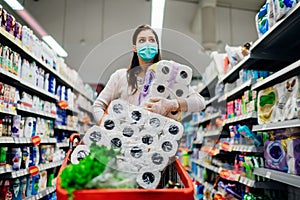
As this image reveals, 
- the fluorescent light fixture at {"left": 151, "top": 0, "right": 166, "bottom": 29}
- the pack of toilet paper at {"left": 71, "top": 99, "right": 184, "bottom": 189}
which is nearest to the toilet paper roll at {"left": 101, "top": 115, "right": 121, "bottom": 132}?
the pack of toilet paper at {"left": 71, "top": 99, "right": 184, "bottom": 189}

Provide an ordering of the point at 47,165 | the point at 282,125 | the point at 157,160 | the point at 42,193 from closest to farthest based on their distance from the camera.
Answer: the point at 157,160
the point at 282,125
the point at 42,193
the point at 47,165

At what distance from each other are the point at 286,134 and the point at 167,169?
60.5 inches

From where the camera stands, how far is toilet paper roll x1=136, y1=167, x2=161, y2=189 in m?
1.14

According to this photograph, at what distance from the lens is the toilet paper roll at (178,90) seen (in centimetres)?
137

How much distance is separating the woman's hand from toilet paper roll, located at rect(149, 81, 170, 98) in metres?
0.02

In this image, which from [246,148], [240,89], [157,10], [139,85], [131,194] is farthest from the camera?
[157,10]

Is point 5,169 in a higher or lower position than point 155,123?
lower

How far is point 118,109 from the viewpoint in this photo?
1.31 m

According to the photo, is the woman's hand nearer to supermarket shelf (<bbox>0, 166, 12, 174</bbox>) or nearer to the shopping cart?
the shopping cart

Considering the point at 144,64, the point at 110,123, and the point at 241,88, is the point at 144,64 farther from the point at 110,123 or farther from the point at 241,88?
the point at 241,88

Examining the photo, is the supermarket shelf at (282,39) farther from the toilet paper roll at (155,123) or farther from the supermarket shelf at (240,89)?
the toilet paper roll at (155,123)

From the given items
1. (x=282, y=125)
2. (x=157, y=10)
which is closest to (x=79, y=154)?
(x=282, y=125)

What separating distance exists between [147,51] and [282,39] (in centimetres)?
163

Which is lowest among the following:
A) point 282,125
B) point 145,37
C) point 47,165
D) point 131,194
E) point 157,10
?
point 47,165
